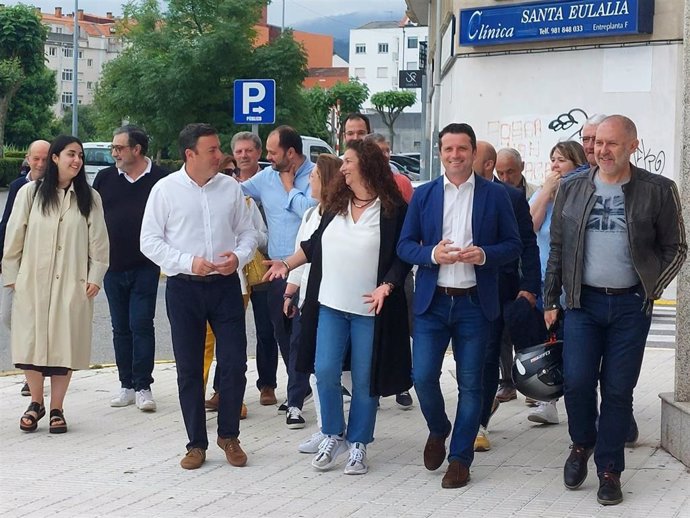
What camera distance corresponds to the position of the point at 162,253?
708 cm

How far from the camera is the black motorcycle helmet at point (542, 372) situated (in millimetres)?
6707

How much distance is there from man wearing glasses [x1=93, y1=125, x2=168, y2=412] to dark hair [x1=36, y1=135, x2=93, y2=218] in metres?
0.62

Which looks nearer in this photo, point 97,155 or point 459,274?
point 459,274

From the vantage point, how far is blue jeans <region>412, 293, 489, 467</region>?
6578mm

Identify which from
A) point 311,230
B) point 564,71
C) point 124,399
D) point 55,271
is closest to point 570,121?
point 564,71

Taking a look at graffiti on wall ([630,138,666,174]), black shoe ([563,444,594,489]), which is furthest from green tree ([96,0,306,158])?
black shoe ([563,444,594,489])

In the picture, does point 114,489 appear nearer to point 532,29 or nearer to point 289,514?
point 289,514

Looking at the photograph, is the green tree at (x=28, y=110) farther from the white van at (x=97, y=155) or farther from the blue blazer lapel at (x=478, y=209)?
the blue blazer lapel at (x=478, y=209)

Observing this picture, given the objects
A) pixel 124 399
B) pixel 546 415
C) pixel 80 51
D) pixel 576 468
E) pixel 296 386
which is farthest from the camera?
pixel 80 51

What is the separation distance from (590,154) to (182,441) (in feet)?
10.3

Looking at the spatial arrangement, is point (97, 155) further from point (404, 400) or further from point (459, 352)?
point (459, 352)

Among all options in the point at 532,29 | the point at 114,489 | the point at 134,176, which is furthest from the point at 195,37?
the point at 114,489

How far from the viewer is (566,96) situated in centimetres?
1891

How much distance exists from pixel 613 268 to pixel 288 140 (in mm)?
Answer: 3098
